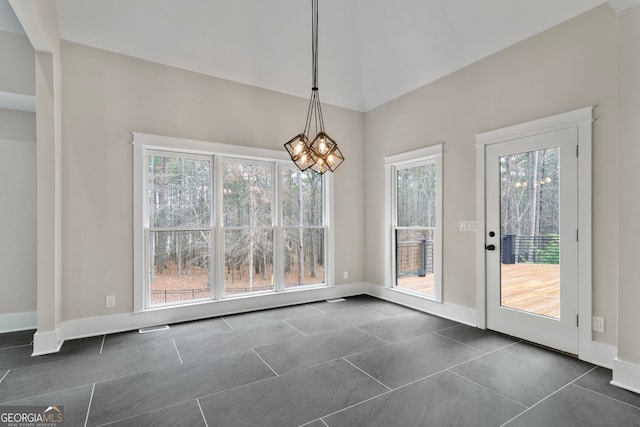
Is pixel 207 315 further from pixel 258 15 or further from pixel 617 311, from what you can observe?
pixel 617 311

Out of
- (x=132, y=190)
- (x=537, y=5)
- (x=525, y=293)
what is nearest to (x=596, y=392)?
(x=525, y=293)

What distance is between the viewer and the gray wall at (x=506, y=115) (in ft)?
9.23

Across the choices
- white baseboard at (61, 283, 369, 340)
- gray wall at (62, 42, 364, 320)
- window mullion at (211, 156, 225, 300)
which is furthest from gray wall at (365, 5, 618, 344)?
gray wall at (62, 42, 364, 320)

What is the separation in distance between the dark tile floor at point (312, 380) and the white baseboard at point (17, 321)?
0.64ft

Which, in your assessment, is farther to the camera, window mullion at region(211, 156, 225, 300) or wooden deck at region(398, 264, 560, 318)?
window mullion at region(211, 156, 225, 300)

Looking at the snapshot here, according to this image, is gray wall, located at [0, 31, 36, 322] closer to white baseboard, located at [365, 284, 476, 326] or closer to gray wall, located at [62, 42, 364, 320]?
gray wall, located at [62, 42, 364, 320]

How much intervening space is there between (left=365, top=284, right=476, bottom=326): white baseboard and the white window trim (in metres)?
0.07

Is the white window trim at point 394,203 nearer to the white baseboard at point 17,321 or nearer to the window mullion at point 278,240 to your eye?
the window mullion at point 278,240

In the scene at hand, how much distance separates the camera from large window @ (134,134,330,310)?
399cm

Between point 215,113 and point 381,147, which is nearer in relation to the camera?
point 215,113

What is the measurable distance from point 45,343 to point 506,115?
211 inches

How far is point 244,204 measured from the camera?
4629mm

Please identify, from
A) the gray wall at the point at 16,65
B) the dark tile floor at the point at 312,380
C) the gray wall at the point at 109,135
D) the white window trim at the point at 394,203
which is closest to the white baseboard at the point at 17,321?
the dark tile floor at the point at 312,380

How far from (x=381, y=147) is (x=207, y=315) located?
12.1ft
